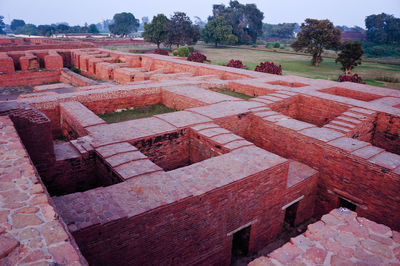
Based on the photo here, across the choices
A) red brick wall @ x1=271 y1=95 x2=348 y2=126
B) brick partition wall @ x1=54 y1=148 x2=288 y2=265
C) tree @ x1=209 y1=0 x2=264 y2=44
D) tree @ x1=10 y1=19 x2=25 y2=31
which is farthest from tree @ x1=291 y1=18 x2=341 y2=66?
tree @ x1=10 y1=19 x2=25 y2=31

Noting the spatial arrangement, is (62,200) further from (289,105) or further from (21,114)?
(289,105)

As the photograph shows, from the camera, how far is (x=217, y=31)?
40.0 metres

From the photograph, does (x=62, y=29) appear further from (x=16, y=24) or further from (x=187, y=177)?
(x=187, y=177)

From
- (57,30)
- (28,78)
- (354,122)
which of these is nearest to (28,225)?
(354,122)

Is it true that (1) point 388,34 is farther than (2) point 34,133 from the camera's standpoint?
Yes

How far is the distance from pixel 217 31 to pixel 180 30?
10743 millimetres

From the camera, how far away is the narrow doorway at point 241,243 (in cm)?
401

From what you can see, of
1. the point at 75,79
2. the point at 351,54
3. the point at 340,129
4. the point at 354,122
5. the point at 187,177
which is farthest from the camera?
the point at 351,54

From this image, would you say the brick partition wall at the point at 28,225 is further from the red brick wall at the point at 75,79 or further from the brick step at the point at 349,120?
the red brick wall at the point at 75,79

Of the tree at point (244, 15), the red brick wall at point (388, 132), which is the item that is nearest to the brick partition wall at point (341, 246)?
the red brick wall at point (388, 132)

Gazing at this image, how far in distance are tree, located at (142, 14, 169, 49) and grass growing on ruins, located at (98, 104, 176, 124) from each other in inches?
1025

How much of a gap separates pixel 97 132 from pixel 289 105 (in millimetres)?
5112

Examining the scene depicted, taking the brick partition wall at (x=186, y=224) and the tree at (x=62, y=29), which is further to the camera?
the tree at (x=62, y=29)

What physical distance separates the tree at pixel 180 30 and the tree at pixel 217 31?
26.8 feet
